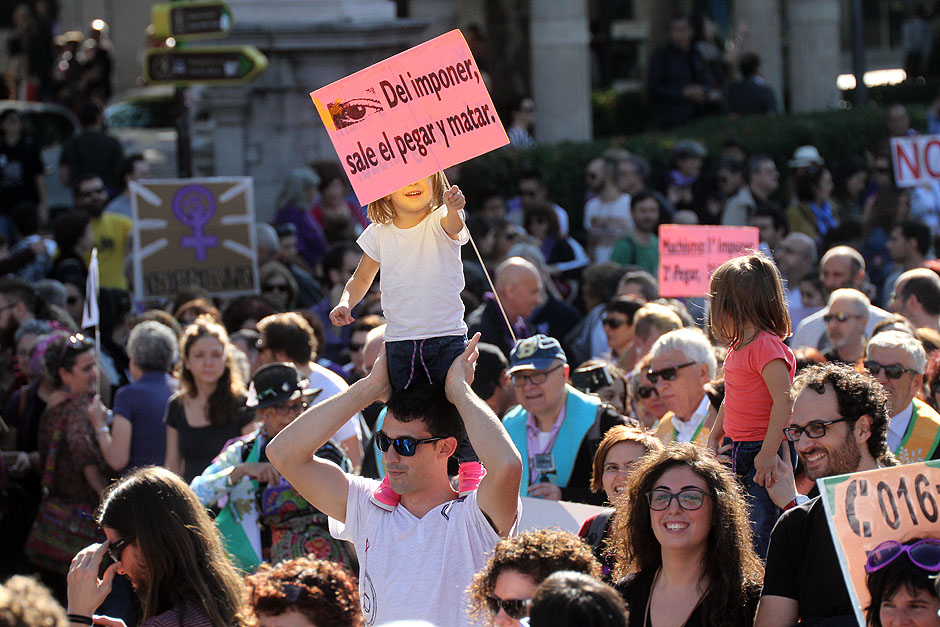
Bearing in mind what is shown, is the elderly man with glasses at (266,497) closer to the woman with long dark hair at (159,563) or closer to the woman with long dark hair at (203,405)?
the woman with long dark hair at (203,405)

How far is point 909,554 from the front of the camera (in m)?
3.78

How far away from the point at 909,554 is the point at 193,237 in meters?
7.36

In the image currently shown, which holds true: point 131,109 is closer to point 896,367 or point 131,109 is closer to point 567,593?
point 896,367

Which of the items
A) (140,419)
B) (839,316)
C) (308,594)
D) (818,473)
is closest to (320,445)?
(308,594)

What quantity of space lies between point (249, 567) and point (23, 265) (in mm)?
5450

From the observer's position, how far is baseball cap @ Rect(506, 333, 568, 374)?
6.07 metres

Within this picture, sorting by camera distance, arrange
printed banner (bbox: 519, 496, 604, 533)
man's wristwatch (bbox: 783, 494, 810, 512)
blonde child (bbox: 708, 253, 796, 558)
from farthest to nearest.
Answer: printed banner (bbox: 519, 496, 604, 533) < blonde child (bbox: 708, 253, 796, 558) < man's wristwatch (bbox: 783, 494, 810, 512)

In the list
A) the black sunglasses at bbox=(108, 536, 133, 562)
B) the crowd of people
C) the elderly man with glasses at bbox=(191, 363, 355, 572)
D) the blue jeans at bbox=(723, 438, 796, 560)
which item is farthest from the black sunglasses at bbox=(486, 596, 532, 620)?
the elderly man with glasses at bbox=(191, 363, 355, 572)

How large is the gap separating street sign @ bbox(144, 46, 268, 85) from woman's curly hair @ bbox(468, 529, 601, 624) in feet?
24.4

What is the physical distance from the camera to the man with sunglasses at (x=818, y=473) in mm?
4023

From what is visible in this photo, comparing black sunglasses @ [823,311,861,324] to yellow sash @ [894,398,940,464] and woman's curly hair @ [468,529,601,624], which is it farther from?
woman's curly hair @ [468,529,601,624]

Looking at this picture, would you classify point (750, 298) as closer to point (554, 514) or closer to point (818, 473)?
point (818, 473)

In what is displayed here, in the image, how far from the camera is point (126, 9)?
89.7 ft

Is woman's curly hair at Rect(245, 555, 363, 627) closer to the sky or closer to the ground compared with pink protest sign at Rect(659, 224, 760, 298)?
closer to the ground
